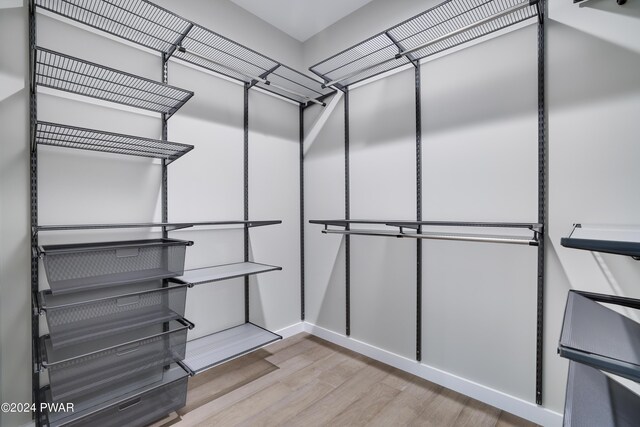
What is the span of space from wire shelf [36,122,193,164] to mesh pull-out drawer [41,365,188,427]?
44.9 inches

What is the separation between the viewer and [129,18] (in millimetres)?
1584

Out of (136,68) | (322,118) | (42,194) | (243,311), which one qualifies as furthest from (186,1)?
(243,311)

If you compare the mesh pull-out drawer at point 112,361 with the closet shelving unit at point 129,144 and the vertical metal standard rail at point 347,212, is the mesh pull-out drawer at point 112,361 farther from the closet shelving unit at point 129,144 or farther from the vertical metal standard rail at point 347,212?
the vertical metal standard rail at point 347,212

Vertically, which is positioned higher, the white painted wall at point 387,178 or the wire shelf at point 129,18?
the wire shelf at point 129,18

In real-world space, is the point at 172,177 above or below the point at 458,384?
above

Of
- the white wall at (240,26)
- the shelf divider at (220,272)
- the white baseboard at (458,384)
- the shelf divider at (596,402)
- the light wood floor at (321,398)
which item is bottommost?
the light wood floor at (321,398)

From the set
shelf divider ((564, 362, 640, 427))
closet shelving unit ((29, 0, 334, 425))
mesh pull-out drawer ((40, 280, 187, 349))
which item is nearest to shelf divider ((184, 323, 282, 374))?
closet shelving unit ((29, 0, 334, 425))

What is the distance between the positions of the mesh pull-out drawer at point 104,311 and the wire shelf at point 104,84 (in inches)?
38.7

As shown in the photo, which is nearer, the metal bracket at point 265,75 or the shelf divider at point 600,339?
the shelf divider at point 600,339

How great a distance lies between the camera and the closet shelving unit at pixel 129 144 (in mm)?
1323

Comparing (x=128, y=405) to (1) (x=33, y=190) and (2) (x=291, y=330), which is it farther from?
(2) (x=291, y=330)

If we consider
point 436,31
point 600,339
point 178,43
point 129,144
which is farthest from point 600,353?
Result: point 178,43

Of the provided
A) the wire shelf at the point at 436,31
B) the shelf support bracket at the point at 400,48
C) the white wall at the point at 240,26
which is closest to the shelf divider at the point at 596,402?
the wire shelf at the point at 436,31

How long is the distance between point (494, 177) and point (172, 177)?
1.88 m
